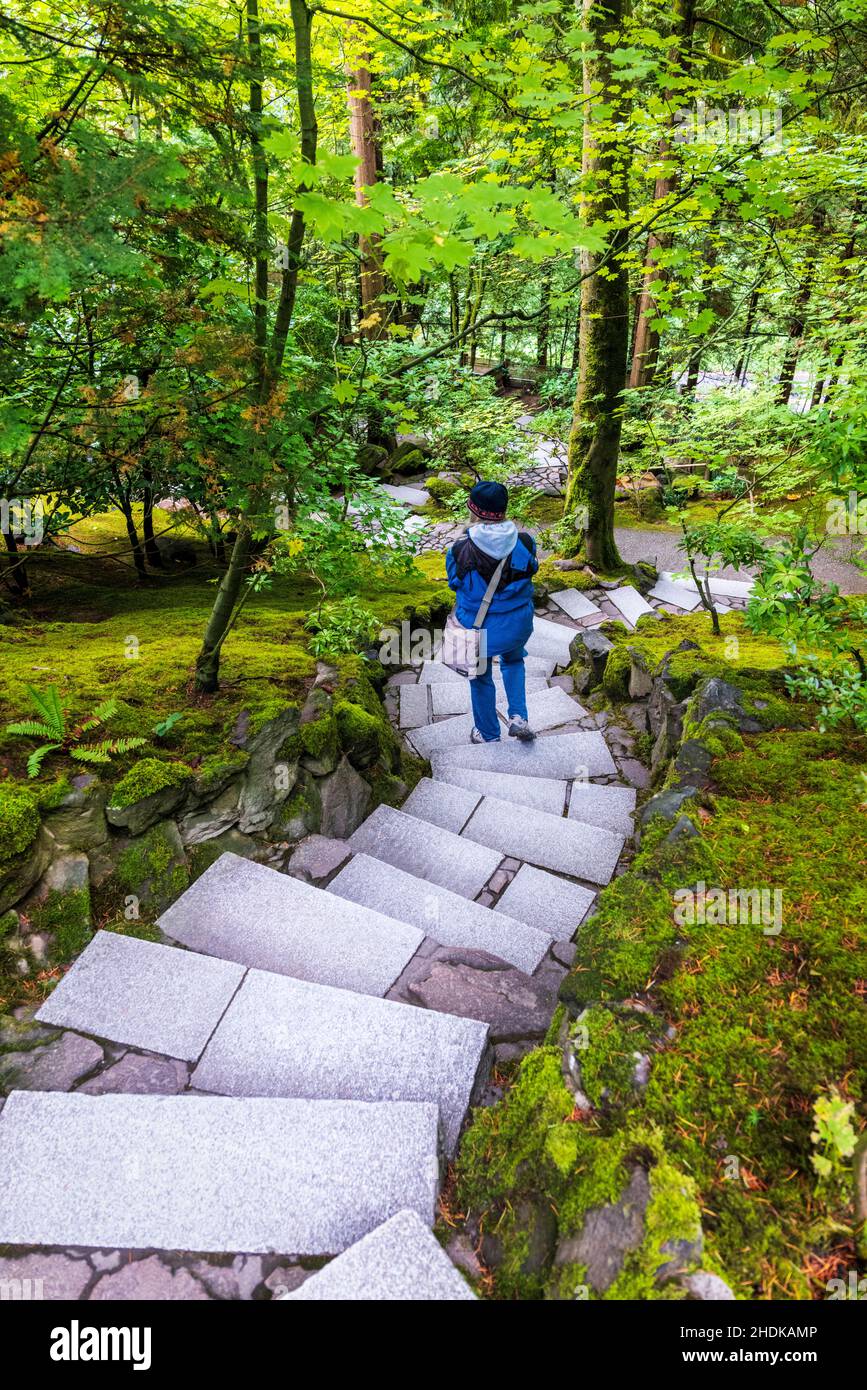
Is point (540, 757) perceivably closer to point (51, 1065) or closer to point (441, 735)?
point (441, 735)

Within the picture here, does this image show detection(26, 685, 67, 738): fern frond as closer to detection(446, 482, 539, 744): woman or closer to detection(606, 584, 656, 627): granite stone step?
detection(446, 482, 539, 744): woman

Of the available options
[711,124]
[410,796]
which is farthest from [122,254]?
[711,124]

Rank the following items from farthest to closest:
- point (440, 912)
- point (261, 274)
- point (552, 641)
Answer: point (552, 641), point (440, 912), point (261, 274)

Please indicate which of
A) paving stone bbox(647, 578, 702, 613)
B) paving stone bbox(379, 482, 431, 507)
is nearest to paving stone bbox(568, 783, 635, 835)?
paving stone bbox(647, 578, 702, 613)

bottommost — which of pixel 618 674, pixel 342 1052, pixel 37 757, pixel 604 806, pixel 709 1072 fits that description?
pixel 604 806

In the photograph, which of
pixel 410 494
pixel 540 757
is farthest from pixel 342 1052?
pixel 410 494

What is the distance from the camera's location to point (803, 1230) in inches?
57.3

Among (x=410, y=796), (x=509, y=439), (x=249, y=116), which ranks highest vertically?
(x=249, y=116)

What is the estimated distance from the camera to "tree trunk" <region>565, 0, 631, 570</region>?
7.22 metres

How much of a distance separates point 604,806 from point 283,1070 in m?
2.91

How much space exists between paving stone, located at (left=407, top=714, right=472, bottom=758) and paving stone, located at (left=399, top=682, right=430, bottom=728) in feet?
0.76

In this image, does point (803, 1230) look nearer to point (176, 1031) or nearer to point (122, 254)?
point (176, 1031)

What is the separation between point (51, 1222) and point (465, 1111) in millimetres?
1216

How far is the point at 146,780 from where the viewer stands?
10.0ft
